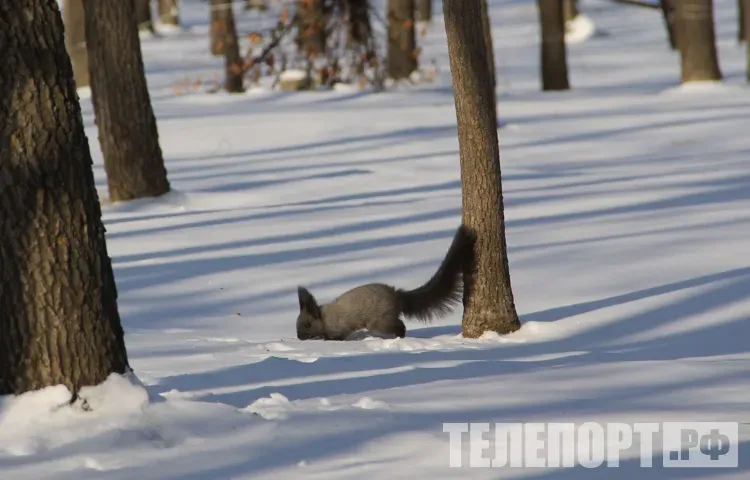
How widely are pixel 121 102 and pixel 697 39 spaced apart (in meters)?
12.4

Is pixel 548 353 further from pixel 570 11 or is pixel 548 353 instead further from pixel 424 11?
pixel 570 11

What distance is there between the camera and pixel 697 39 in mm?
23094

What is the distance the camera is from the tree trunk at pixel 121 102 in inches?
568

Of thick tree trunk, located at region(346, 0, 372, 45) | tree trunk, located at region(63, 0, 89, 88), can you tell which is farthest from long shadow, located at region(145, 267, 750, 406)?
tree trunk, located at region(63, 0, 89, 88)

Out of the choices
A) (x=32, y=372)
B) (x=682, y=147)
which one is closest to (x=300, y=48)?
(x=682, y=147)

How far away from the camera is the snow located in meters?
5.52

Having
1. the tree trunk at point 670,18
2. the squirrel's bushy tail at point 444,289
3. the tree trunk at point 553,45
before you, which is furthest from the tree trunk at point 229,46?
the squirrel's bushy tail at point 444,289

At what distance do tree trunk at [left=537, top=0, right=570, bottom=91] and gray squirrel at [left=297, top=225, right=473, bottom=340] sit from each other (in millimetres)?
15554

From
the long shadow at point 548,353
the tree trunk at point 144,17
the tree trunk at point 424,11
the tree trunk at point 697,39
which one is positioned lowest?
the long shadow at point 548,353

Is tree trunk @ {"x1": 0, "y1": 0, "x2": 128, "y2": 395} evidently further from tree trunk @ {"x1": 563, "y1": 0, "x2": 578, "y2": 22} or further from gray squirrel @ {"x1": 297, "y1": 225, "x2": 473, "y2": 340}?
tree trunk @ {"x1": 563, "y1": 0, "x2": 578, "y2": 22}

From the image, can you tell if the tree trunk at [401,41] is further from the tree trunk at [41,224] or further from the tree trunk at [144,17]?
the tree trunk at [41,224]

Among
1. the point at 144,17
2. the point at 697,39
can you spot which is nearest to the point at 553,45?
the point at 697,39

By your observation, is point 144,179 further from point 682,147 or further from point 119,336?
point 119,336

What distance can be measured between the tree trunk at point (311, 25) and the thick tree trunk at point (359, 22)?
498 mm
